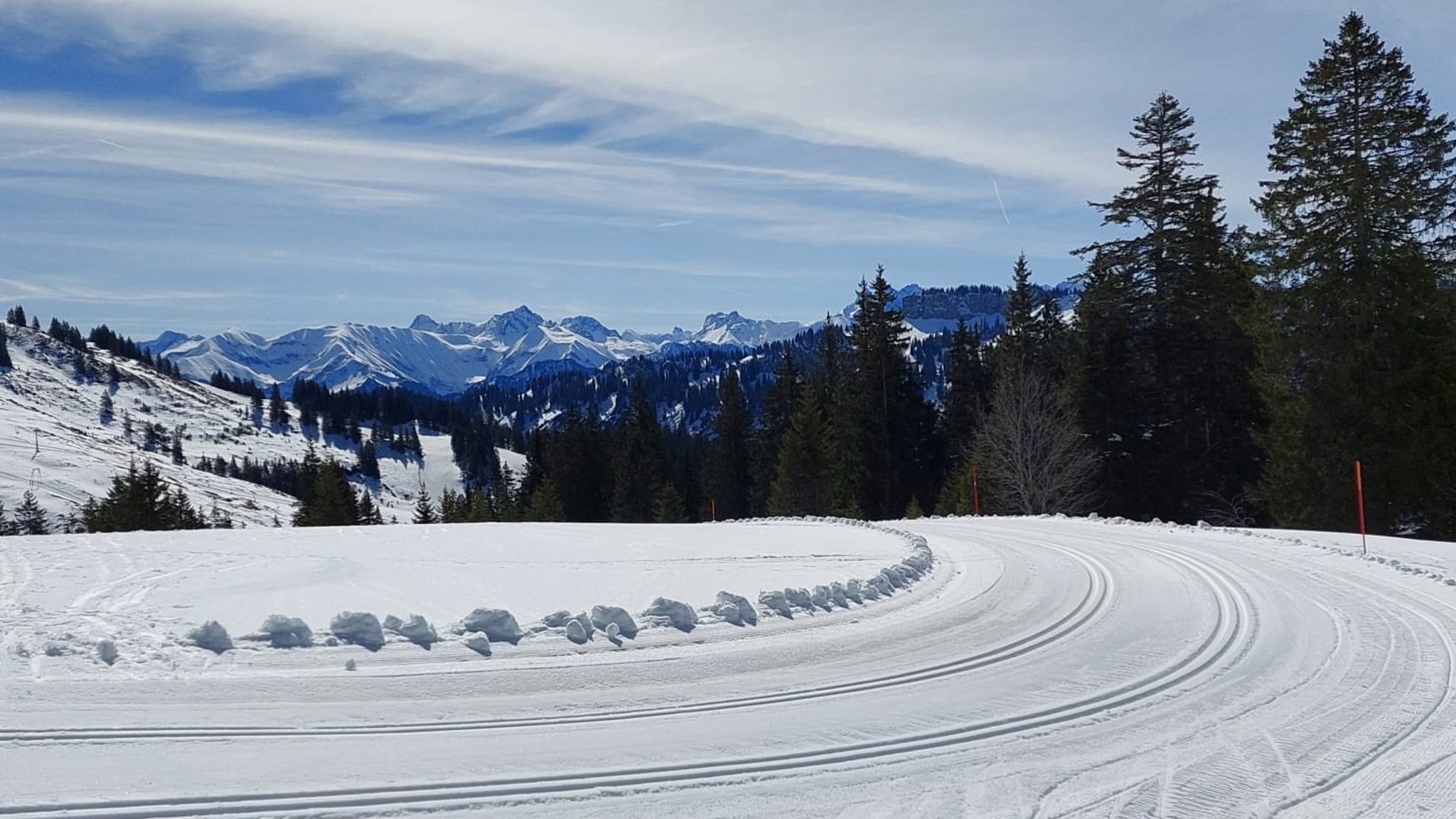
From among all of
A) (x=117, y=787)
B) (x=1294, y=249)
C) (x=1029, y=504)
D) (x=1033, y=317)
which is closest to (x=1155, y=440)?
(x=1029, y=504)

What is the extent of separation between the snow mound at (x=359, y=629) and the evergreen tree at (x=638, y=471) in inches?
1893

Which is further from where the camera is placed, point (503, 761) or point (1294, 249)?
point (1294, 249)

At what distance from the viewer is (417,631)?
800 centimetres

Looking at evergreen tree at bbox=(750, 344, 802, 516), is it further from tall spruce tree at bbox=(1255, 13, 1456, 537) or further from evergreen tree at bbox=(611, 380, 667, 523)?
tall spruce tree at bbox=(1255, 13, 1456, 537)

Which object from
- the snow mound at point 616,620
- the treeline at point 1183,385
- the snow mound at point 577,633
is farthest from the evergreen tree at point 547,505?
the snow mound at point 577,633

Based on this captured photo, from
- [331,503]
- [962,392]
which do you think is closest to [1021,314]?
[962,392]

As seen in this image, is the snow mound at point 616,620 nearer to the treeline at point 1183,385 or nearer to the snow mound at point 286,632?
the snow mound at point 286,632

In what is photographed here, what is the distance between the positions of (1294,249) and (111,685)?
26625mm

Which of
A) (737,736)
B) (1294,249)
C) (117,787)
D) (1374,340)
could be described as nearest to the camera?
(117,787)

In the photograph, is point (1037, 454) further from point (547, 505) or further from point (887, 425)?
point (547, 505)

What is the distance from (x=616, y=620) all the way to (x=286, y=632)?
9.16 feet

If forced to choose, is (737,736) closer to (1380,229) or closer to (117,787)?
(117,787)

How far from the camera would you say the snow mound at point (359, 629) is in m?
7.79

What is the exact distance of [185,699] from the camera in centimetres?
634
